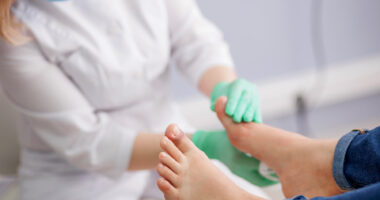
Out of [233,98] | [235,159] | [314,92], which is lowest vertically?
[314,92]

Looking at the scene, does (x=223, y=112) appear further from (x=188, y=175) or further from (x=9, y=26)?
(x=9, y=26)

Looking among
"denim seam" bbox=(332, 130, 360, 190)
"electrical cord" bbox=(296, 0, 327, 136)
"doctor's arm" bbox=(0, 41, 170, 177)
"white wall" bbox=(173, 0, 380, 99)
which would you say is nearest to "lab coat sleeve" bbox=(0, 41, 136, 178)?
"doctor's arm" bbox=(0, 41, 170, 177)

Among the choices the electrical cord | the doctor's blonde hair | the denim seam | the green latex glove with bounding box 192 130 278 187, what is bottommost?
the electrical cord

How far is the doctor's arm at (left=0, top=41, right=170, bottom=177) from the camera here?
2.29 feet

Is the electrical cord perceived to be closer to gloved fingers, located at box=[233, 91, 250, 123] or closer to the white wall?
the white wall

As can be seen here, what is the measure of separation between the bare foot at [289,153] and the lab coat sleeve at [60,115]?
20cm

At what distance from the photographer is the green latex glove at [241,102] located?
2.22ft

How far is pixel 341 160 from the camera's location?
0.57m

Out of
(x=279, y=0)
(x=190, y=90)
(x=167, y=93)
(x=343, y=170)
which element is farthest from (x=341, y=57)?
(x=343, y=170)

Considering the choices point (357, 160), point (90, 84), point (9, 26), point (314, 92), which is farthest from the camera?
point (314, 92)

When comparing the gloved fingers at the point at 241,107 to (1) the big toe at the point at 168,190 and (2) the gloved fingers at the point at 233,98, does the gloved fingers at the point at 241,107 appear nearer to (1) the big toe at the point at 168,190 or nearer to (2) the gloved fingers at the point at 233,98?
(2) the gloved fingers at the point at 233,98

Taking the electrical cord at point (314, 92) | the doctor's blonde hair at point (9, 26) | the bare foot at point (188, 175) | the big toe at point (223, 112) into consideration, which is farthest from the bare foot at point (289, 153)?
the electrical cord at point (314, 92)

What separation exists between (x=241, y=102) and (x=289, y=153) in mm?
116

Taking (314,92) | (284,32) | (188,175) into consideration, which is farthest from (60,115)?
(314,92)
